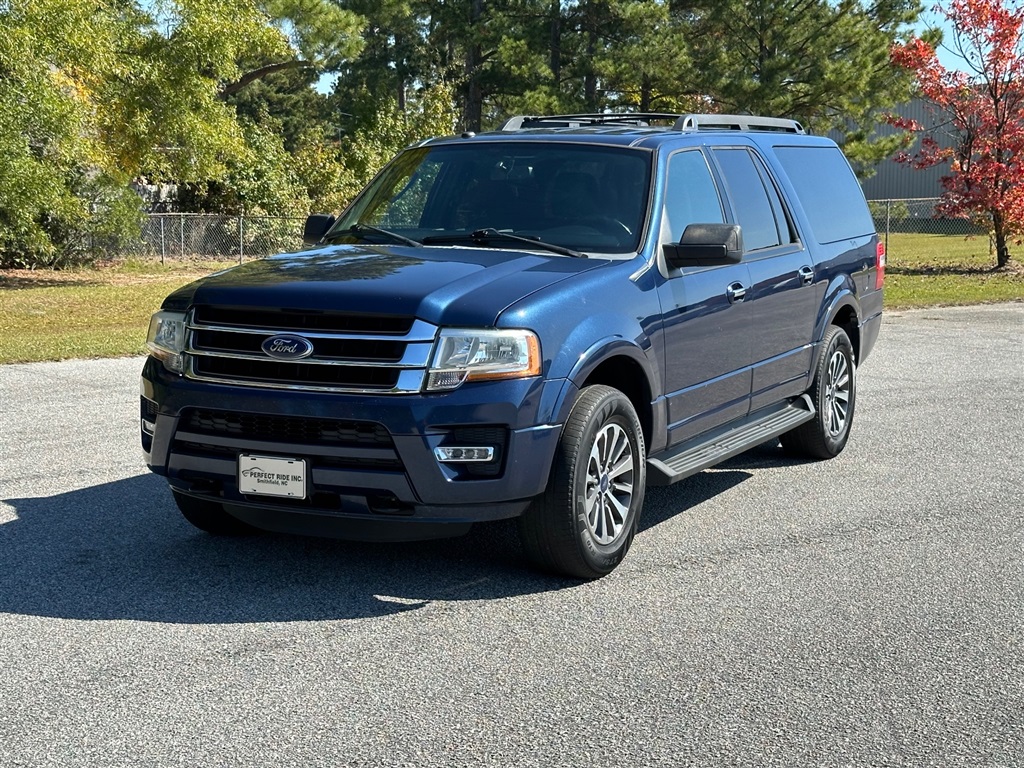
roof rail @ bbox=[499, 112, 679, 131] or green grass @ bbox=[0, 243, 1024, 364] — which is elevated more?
roof rail @ bbox=[499, 112, 679, 131]

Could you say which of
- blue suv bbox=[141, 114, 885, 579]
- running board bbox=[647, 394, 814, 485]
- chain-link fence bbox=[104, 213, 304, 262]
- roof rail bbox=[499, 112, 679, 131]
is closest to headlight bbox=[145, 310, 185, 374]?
blue suv bbox=[141, 114, 885, 579]

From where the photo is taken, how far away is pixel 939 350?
1438 centimetres

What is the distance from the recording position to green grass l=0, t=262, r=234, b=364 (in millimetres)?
14227

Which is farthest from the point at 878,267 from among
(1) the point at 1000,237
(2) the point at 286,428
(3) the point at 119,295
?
(1) the point at 1000,237

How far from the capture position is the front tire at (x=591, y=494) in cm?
553

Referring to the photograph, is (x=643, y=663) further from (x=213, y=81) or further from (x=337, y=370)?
(x=213, y=81)

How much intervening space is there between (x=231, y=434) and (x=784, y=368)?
3576mm

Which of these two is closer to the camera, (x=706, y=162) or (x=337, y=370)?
(x=337, y=370)

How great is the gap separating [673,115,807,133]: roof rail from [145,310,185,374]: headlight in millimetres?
3018

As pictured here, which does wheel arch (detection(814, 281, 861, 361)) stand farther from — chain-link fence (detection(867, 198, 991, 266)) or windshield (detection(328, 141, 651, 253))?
chain-link fence (detection(867, 198, 991, 266))

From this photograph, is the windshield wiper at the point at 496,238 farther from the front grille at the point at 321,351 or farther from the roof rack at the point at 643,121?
the roof rack at the point at 643,121

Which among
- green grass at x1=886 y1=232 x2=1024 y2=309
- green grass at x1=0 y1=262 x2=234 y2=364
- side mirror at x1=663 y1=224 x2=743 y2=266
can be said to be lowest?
green grass at x1=0 y1=262 x2=234 y2=364

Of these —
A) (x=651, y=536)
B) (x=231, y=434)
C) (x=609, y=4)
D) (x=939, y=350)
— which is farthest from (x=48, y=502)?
(x=609, y=4)

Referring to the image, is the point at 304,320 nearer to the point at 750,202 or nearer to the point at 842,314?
the point at 750,202
